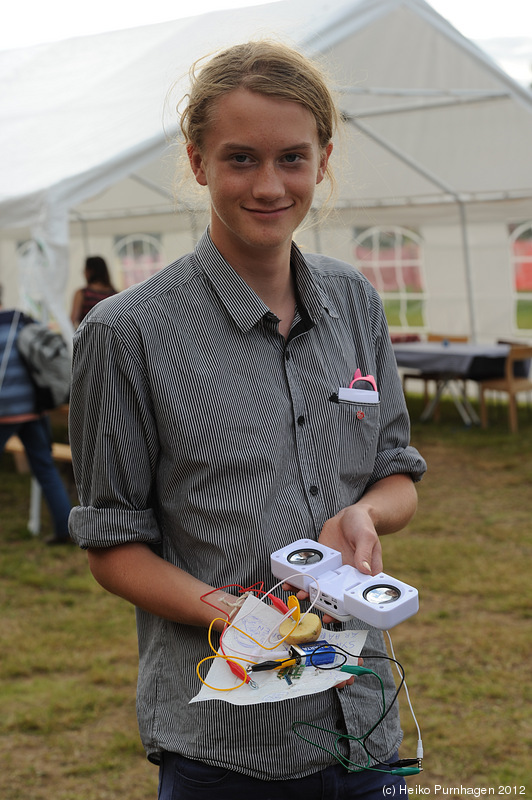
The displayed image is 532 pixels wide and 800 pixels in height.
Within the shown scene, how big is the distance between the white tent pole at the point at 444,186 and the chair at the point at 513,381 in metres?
1.57

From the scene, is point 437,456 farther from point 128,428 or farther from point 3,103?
point 128,428

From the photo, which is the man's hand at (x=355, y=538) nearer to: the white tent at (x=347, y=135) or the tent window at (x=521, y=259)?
the white tent at (x=347, y=135)

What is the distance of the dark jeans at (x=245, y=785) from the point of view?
132cm

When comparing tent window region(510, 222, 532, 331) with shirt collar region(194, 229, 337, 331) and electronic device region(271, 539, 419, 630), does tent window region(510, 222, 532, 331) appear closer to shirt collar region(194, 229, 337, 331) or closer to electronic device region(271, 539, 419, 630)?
shirt collar region(194, 229, 337, 331)

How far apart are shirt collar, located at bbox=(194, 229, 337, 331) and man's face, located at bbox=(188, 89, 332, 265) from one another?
0.08m

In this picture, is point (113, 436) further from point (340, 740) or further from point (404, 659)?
point (404, 659)

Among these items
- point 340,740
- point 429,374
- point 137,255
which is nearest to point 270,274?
point 340,740

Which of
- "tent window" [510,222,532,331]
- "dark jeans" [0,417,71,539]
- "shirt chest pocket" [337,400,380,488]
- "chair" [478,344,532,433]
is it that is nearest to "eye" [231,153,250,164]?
"shirt chest pocket" [337,400,380,488]

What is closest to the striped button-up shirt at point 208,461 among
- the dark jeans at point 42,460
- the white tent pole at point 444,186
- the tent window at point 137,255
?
the dark jeans at point 42,460

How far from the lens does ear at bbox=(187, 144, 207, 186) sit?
1.35 metres

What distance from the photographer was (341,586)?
4.04 ft

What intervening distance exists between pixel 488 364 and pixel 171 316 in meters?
8.15

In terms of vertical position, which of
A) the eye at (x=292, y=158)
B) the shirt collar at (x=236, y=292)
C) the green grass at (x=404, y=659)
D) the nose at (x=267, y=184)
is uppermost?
the eye at (x=292, y=158)

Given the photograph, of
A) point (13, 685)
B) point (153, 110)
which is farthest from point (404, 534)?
point (153, 110)
